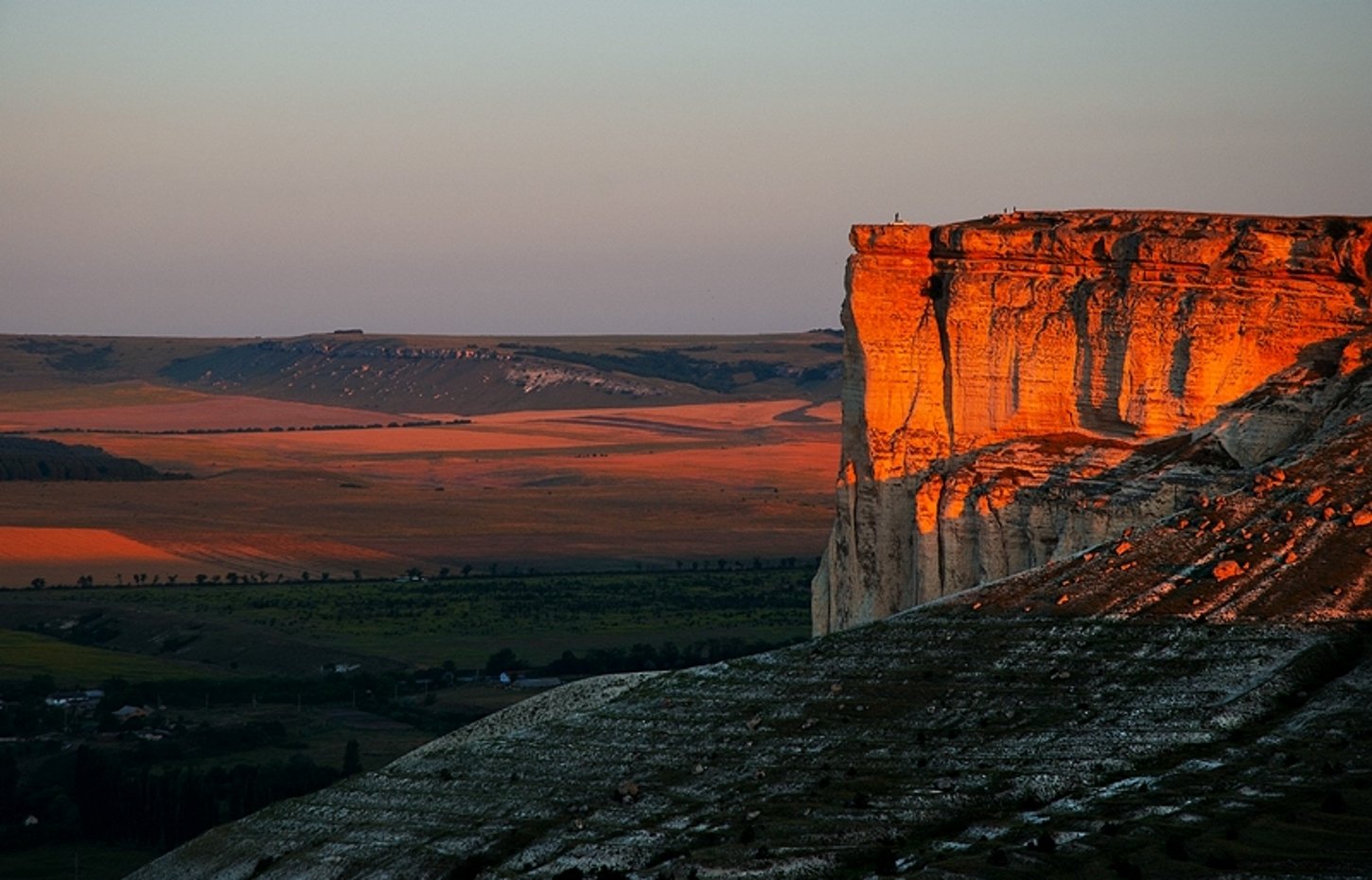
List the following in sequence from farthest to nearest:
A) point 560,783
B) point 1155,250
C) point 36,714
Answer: point 36,714, point 1155,250, point 560,783

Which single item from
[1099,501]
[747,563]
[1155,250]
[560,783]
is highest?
[1155,250]

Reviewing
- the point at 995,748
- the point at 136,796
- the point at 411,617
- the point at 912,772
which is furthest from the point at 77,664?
the point at 995,748

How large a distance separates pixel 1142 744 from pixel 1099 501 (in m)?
14.5

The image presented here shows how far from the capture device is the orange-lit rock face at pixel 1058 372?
61.0m

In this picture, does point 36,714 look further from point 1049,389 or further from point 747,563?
point 747,563

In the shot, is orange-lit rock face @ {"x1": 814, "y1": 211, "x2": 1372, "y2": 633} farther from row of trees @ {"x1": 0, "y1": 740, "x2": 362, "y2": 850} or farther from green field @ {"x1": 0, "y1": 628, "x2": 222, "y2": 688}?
green field @ {"x1": 0, "y1": 628, "x2": 222, "y2": 688}

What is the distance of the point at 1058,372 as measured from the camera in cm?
6544

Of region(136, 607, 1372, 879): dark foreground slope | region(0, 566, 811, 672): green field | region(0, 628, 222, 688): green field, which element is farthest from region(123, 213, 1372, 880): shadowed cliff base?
region(0, 566, 811, 672): green field

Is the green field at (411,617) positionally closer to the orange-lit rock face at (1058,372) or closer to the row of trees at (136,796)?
the row of trees at (136,796)

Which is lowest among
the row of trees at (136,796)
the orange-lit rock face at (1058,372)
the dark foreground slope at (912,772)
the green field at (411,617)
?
the green field at (411,617)

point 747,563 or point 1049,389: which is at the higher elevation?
point 1049,389

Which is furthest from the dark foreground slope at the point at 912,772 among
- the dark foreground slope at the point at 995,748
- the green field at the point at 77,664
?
the green field at the point at 77,664

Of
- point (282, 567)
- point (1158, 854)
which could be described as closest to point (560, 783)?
point (1158, 854)

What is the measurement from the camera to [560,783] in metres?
53.6
